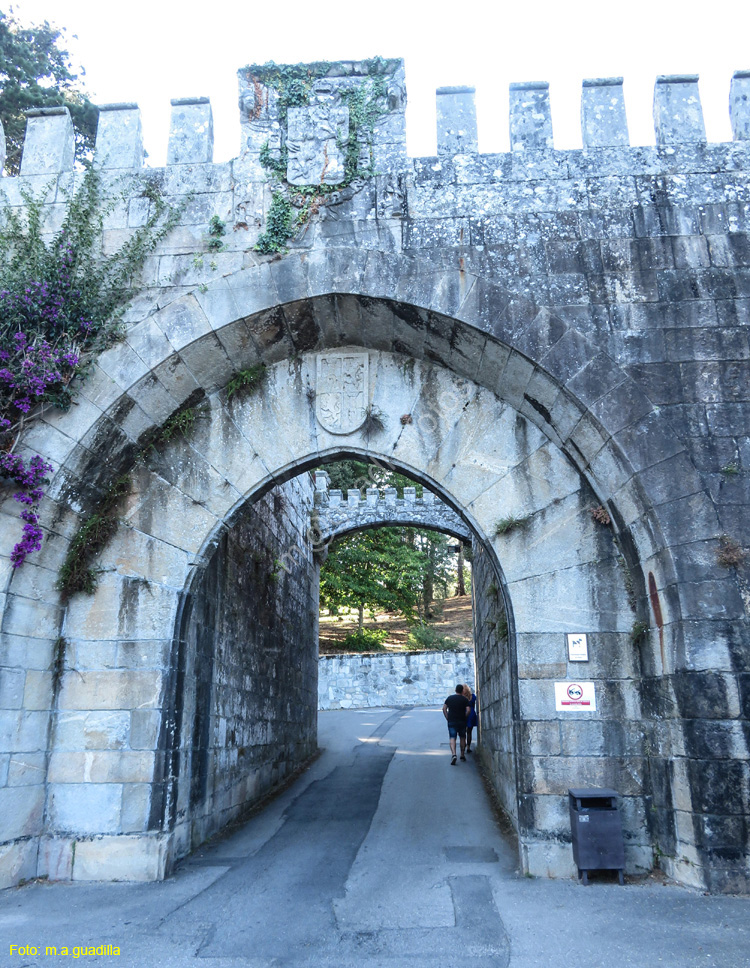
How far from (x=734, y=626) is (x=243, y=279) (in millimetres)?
4655

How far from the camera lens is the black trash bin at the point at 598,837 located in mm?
5004

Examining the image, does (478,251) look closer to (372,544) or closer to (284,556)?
(284,556)

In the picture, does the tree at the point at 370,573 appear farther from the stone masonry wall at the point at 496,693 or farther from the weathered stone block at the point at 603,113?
the weathered stone block at the point at 603,113

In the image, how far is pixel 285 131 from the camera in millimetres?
6598

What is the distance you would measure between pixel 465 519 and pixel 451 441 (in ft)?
2.27

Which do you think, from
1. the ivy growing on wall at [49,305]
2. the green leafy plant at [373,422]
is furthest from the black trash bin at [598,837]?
the ivy growing on wall at [49,305]

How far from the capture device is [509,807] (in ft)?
22.5

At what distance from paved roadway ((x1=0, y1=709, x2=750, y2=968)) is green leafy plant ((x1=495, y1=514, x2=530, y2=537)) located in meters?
2.60

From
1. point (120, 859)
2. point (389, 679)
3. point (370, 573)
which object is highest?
point (370, 573)

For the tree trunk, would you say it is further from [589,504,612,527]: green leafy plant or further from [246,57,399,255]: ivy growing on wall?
[246,57,399,255]: ivy growing on wall

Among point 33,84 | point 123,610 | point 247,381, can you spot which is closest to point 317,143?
point 247,381

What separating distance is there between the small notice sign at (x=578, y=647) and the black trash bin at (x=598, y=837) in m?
0.98

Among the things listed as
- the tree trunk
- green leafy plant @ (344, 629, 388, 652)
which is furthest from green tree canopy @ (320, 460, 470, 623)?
green leafy plant @ (344, 629, 388, 652)

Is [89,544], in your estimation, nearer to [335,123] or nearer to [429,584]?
[335,123]
